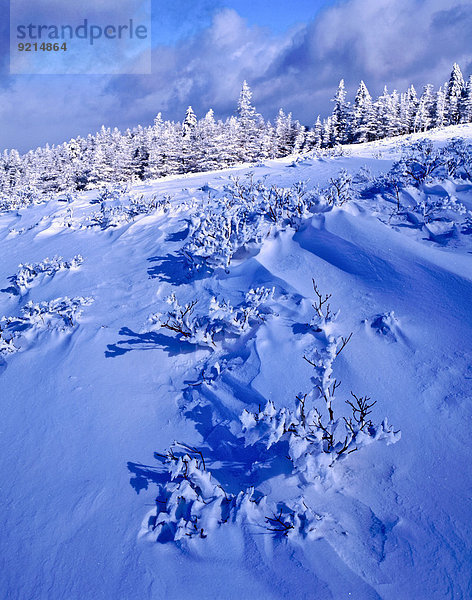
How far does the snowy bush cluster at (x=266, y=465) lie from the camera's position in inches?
85.5

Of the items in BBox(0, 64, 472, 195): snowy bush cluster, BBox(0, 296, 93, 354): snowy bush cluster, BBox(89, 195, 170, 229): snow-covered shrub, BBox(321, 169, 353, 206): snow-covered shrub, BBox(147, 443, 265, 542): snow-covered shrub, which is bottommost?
BBox(147, 443, 265, 542): snow-covered shrub

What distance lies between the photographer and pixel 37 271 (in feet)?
21.0

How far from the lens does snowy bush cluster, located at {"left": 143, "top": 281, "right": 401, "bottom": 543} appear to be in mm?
2172

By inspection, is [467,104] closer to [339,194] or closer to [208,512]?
[339,194]

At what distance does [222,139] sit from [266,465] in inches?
1783

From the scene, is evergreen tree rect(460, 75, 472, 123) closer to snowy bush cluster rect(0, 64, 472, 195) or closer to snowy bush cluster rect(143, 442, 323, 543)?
snowy bush cluster rect(0, 64, 472, 195)

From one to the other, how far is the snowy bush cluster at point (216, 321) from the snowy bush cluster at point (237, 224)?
1.31 metres

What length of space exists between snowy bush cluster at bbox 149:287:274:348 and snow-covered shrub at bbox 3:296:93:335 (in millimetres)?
1351

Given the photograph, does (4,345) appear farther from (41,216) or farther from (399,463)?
(41,216)

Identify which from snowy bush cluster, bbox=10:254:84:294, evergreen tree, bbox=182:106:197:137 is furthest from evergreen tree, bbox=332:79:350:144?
snowy bush cluster, bbox=10:254:84:294

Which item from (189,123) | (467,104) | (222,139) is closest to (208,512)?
(222,139)

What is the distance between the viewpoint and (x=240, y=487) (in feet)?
7.98

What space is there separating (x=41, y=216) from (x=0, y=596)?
10697 millimetres

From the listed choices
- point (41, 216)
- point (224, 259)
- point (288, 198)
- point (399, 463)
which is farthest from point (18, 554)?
point (41, 216)
